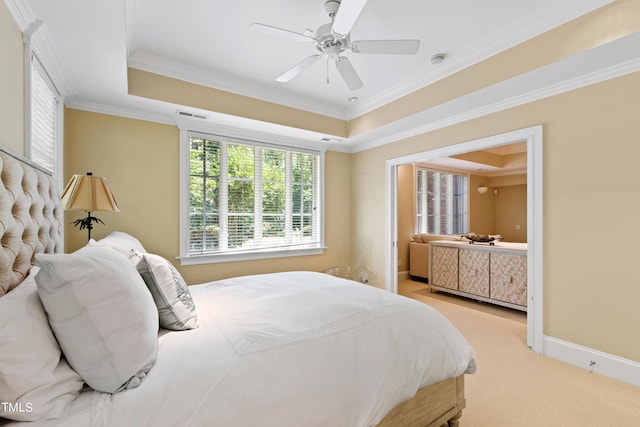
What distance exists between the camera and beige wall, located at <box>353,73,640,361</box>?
2.18m

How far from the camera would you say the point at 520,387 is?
7.03 feet

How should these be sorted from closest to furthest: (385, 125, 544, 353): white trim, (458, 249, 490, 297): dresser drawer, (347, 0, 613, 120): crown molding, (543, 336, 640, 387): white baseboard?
(347, 0, 613, 120): crown molding < (543, 336, 640, 387): white baseboard < (385, 125, 544, 353): white trim < (458, 249, 490, 297): dresser drawer

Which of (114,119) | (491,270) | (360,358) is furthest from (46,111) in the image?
(491,270)

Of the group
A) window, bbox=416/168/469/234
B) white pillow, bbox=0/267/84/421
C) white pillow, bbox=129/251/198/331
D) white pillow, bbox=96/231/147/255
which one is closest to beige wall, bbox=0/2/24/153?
white pillow, bbox=96/231/147/255

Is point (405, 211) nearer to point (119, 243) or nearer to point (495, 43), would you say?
point (495, 43)

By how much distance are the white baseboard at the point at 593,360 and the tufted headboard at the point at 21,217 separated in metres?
3.70

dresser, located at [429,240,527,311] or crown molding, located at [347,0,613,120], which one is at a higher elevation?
crown molding, located at [347,0,613,120]

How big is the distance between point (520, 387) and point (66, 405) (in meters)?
2.70

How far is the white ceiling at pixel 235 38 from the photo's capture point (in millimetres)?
1860

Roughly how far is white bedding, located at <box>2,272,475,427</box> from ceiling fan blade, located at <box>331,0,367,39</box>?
165 centimetres

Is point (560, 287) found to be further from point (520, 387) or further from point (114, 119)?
point (114, 119)

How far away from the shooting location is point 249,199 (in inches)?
151

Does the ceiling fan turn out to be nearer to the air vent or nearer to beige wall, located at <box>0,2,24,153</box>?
beige wall, located at <box>0,2,24,153</box>

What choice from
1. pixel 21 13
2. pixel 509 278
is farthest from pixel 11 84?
pixel 509 278
